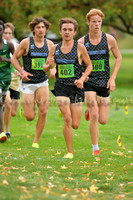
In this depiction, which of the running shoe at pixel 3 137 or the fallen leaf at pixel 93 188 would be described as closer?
the fallen leaf at pixel 93 188

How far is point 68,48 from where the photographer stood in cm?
756

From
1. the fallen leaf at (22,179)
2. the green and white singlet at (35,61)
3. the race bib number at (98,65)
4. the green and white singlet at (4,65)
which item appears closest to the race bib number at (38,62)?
the green and white singlet at (35,61)

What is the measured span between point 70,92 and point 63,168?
4.25ft

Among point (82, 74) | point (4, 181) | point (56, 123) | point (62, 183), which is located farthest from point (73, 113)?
point (56, 123)

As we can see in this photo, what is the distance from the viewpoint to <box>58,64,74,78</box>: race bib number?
7.44m

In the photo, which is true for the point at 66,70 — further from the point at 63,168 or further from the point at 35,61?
the point at 63,168

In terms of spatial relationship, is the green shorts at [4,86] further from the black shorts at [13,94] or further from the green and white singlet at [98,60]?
the green and white singlet at [98,60]

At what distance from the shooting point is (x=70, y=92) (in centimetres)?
752

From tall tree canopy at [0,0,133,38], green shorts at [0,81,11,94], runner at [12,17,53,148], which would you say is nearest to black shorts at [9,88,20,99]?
green shorts at [0,81,11,94]

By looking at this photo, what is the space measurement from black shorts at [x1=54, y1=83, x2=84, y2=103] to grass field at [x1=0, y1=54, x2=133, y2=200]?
3.43ft

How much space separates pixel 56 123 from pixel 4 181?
24.2 feet

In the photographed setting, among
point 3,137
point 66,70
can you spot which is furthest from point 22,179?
point 3,137

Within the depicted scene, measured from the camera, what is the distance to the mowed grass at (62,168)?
5406 mm

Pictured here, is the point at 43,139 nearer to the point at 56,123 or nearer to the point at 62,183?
the point at 56,123
